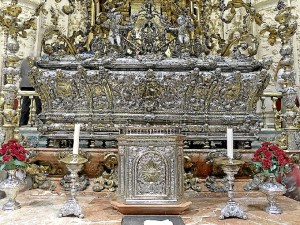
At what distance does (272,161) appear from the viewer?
6.39 feet

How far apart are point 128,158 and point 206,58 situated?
1290mm

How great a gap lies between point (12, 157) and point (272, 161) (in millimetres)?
1687

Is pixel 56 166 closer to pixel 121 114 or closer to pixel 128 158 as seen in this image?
pixel 121 114

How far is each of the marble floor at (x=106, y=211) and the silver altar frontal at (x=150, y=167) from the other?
0.16 metres

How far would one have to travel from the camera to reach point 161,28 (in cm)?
304

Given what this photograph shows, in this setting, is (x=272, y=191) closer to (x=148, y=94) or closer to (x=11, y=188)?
(x=148, y=94)

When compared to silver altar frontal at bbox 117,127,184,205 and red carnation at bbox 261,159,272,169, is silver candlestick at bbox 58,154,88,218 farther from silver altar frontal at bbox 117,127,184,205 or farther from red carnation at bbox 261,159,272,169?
red carnation at bbox 261,159,272,169

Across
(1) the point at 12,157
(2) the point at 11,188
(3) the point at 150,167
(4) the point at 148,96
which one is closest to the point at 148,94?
(4) the point at 148,96

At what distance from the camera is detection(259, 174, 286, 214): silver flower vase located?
6.29ft

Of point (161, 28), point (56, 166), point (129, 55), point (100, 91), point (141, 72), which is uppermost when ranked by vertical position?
point (161, 28)

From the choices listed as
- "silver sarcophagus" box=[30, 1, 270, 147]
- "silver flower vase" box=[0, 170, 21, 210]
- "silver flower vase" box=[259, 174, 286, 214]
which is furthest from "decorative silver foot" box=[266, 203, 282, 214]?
"silver flower vase" box=[0, 170, 21, 210]

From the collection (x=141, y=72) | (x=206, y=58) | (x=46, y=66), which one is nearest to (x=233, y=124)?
(x=206, y=58)

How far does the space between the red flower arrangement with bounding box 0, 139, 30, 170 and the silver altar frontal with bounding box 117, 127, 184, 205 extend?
67cm

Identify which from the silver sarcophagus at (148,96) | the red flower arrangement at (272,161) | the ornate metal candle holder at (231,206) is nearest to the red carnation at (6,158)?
the silver sarcophagus at (148,96)
